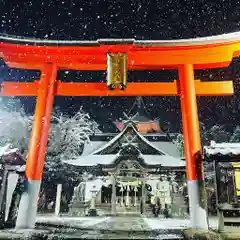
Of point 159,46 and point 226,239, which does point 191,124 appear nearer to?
point 159,46

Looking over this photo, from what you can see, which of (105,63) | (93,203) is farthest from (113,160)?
(105,63)

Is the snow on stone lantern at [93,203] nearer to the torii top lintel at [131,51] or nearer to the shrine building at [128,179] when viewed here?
the shrine building at [128,179]

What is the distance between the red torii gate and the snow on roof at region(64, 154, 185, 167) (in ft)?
20.4

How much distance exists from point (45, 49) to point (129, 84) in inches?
113

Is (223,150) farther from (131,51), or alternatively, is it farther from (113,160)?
(113,160)

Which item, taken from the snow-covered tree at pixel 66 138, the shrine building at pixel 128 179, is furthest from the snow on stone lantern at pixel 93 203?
the snow-covered tree at pixel 66 138

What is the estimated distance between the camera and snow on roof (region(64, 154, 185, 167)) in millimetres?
14320

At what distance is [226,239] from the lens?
6.04m

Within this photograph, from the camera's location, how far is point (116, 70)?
8.18 meters

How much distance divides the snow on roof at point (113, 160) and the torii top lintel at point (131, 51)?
22.3 ft

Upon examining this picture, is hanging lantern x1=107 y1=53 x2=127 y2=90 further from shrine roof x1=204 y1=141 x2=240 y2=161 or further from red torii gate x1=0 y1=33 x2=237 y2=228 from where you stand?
shrine roof x1=204 y1=141 x2=240 y2=161

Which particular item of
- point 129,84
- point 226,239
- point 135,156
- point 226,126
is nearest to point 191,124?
point 129,84

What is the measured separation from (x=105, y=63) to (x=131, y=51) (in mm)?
990

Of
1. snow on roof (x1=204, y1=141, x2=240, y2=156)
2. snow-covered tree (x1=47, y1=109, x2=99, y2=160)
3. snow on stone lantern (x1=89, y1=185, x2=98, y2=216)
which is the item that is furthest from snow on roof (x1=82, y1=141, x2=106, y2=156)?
snow on roof (x1=204, y1=141, x2=240, y2=156)
